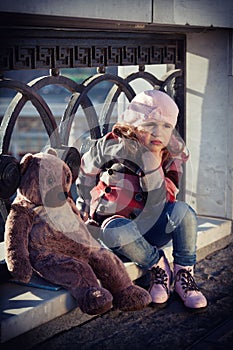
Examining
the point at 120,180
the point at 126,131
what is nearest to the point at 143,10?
the point at 126,131

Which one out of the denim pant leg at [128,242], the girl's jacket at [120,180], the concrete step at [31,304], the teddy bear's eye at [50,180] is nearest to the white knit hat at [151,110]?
the girl's jacket at [120,180]

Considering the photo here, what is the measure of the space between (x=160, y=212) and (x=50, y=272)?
71 cm

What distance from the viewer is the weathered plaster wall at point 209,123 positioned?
448 cm

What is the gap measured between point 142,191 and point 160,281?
434 millimetres

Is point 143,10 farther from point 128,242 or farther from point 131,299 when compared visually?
point 131,299

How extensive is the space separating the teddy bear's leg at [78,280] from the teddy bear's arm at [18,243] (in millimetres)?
91

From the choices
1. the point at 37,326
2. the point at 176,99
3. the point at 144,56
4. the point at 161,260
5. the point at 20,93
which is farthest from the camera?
the point at 176,99

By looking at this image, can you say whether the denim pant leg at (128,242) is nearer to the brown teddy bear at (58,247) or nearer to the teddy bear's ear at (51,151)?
the brown teddy bear at (58,247)

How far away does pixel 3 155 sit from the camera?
9.93 feet

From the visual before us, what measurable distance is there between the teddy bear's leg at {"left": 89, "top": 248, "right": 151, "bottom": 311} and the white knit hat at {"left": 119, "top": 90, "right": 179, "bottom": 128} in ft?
2.22

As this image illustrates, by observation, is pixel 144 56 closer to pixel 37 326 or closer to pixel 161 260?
pixel 161 260

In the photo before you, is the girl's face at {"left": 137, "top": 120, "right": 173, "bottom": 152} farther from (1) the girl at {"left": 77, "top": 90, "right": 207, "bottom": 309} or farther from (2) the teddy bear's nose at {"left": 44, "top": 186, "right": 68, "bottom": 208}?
(2) the teddy bear's nose at {"left": 44, "top": 186, "right": 68, "bottom": 208}

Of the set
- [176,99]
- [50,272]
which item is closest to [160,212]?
[50,272]

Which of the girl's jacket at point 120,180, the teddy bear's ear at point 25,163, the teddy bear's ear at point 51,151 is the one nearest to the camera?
the teddy bear's ear at point 25,163
